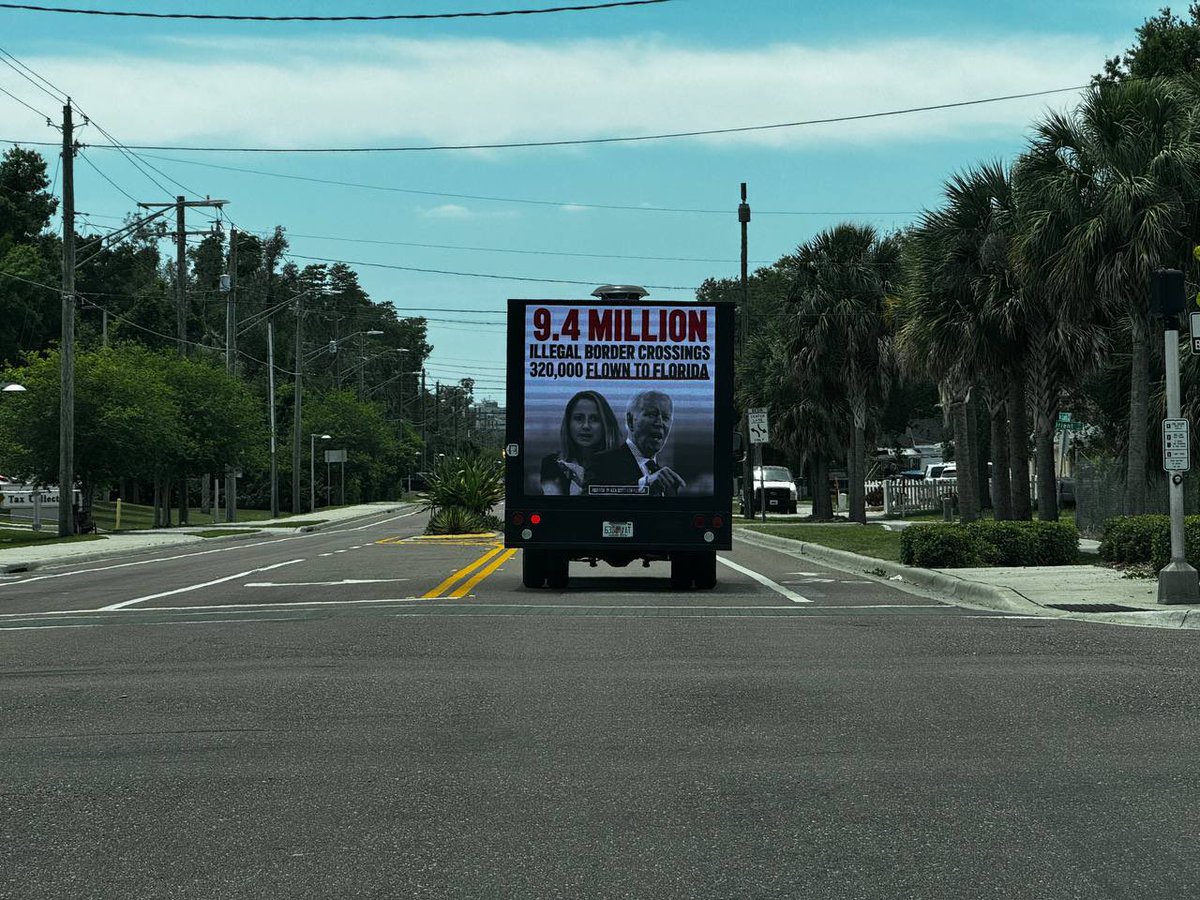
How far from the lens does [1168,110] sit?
921 inches

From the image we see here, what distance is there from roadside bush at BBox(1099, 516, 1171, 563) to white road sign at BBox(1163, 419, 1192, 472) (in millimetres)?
3227

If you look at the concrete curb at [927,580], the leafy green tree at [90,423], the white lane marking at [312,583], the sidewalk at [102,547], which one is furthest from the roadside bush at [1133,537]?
the leafy green tree at [90,423]

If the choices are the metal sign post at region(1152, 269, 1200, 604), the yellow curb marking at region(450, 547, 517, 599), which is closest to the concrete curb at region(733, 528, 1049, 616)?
the metal sign post at region(1152, 269, 1200, 604)

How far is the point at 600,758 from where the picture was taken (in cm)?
775

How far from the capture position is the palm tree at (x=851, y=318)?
44562 mm

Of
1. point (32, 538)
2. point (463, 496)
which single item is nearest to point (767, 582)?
point (463, 496)

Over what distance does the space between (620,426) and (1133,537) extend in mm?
6909

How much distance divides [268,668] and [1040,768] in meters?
6.00

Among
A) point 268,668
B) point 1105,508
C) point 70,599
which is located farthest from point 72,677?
point 1105,508

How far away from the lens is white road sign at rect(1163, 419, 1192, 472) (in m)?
15.6

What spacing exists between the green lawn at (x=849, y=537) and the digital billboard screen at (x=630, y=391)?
5981 millimetres

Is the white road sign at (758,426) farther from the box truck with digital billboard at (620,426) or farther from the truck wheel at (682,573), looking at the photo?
the box truck with digital billboard at (620,426)

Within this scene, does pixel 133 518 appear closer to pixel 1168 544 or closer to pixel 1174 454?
pixel 1168 544

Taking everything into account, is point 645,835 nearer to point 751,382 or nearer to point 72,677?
point 72,677
